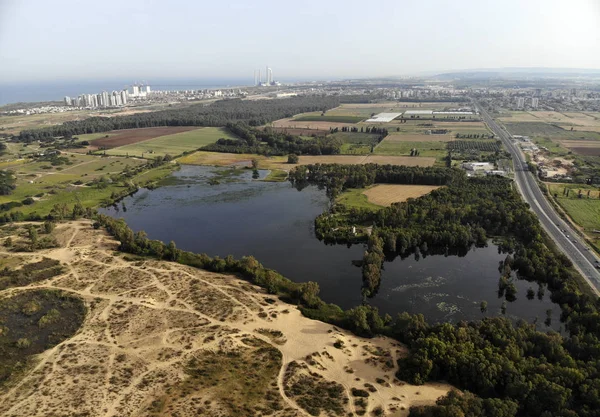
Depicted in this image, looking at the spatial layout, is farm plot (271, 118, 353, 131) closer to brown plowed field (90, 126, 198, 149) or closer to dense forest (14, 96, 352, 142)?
dense forest (14, 96, 352, 142)

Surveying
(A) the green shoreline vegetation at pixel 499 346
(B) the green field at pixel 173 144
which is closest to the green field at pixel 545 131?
(A) the green shoreline vegetation at pixel 499 346

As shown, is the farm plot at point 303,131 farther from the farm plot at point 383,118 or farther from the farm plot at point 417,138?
the farm plot at point 383,118

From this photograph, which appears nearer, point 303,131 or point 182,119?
point 303,131

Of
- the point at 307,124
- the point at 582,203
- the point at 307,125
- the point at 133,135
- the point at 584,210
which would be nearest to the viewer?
the point at 584,210

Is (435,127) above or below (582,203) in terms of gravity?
Result: above

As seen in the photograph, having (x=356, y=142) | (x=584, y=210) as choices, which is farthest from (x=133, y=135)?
(x=584, y=210)

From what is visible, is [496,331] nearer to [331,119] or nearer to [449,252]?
[449,252]

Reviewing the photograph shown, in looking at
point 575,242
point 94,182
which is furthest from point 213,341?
point 94,182
